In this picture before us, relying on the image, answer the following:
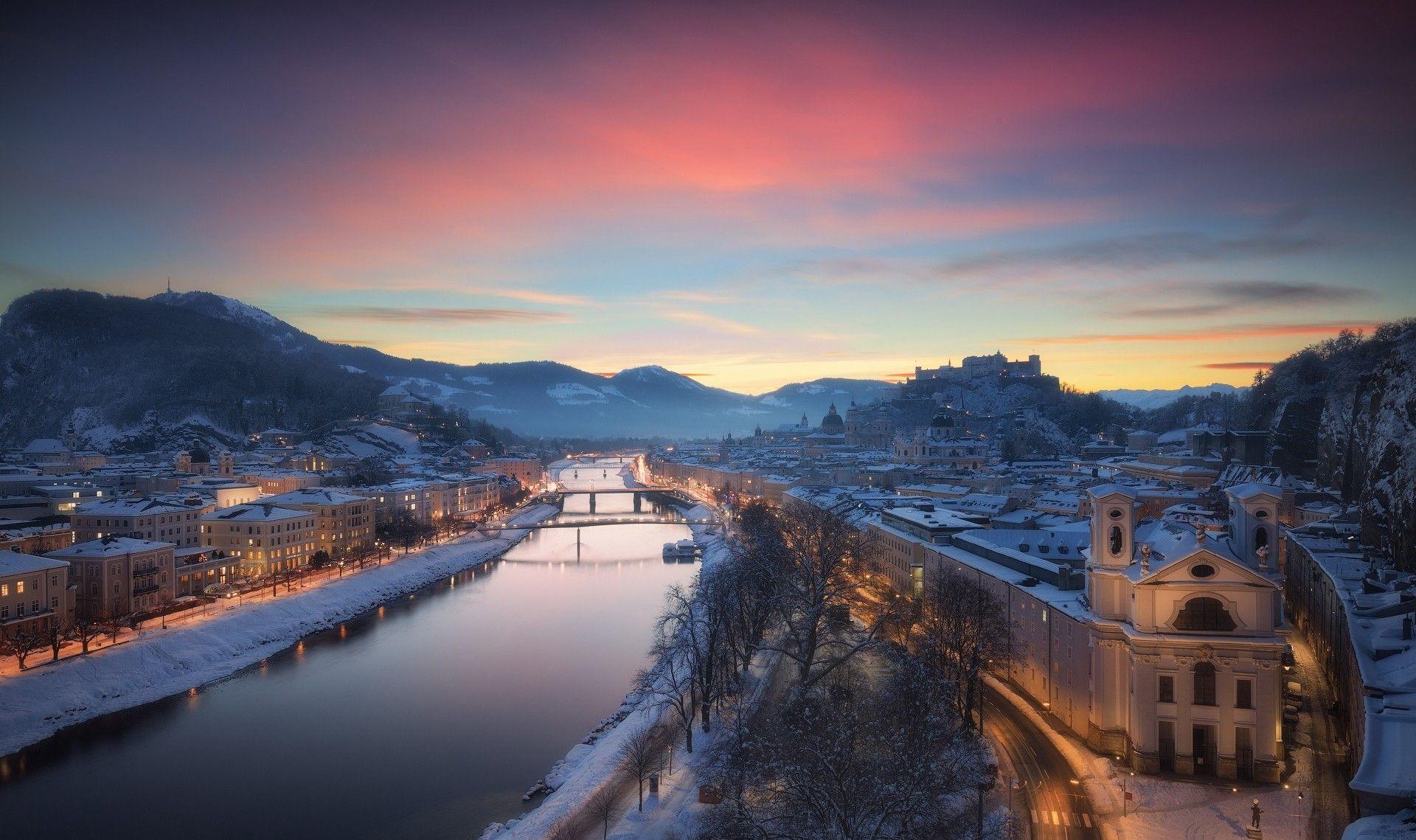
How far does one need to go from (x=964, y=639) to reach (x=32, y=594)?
25135 mm

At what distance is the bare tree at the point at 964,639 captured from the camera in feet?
58.6

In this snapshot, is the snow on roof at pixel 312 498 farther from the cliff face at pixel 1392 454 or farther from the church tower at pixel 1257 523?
the cliff face at pixel 1392 454

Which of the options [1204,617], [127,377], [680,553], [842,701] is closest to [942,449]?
[680,553]

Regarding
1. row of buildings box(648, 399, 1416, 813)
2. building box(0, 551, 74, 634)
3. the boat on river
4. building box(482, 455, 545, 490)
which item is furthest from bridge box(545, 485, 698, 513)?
row of buildings box(648, 399, 1416, 813)

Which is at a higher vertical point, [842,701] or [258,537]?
[258,537]

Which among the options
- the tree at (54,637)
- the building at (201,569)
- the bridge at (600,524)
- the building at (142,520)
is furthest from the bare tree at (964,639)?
the bridge at (600,524)

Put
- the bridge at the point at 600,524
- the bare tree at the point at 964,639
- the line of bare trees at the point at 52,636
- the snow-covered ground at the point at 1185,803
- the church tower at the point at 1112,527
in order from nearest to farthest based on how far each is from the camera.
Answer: the snow-covered ground at the point at 1185,803 < the church tower at the point at 1112,527 < the bare tree at the point at 964,639 < the line of bare trees at the point at 52,636 < the bridge at the point at 600,524

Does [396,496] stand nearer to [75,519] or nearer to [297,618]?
[75,519]

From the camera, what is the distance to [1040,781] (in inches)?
588

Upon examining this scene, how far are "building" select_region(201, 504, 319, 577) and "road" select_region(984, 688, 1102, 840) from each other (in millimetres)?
29909

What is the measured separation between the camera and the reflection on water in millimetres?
15734

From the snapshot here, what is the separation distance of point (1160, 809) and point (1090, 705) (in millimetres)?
3434

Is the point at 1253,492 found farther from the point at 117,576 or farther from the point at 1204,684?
the point at 117,576

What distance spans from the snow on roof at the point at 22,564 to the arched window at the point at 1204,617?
28.8m
